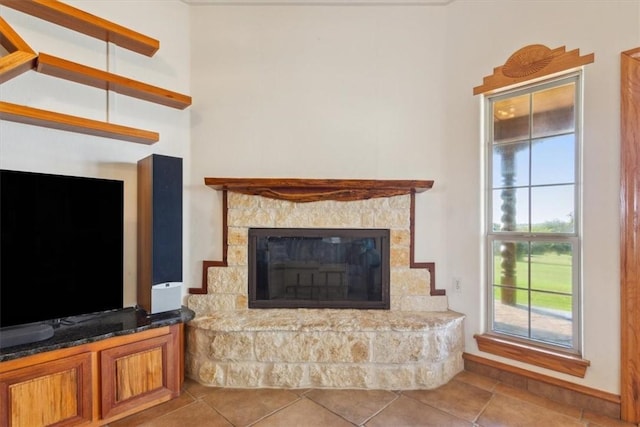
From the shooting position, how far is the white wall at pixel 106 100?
2025mm

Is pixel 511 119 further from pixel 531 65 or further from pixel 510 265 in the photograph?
pixel 510 265

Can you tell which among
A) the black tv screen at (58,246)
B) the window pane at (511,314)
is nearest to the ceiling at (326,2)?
the black tv screen at (58,246)

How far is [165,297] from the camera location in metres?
2.20

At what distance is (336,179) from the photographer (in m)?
2.60

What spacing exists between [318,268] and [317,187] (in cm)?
74

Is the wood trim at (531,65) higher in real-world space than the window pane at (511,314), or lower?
higher

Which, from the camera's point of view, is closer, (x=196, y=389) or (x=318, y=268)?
(x=196, y=389)

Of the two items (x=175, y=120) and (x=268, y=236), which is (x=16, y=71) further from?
(x=268, y=236)

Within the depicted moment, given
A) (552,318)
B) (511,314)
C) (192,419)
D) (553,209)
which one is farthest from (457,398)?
(192,419)

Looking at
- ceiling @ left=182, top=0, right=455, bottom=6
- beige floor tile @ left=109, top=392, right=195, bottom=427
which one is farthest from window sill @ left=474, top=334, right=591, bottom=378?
ceiling @ left=182, top=0, right=455, bottom=6

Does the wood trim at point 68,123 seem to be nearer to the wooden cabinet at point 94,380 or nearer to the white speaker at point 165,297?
the white speaker at point 165,297

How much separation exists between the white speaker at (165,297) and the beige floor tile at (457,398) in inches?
72.2

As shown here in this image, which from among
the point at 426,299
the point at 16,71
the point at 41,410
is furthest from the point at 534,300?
the point at 16,71

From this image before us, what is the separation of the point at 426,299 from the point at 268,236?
59.5 inches
